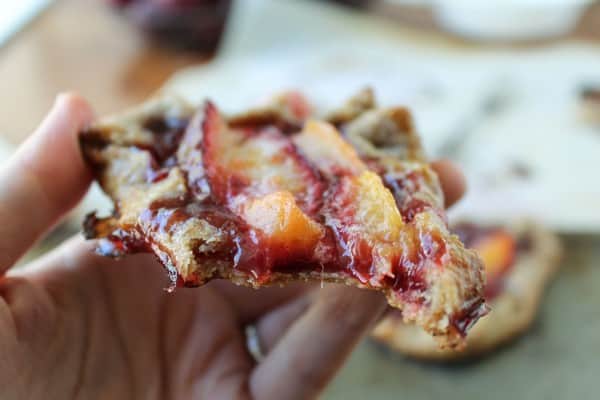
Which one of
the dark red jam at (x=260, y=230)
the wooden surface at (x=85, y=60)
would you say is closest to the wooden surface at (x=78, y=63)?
the wooden surface at (x=85, y=60)

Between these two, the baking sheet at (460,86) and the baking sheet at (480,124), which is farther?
the baking sheet at (460,86)

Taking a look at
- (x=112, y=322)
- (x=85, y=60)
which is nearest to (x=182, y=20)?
(x=85, y=60)

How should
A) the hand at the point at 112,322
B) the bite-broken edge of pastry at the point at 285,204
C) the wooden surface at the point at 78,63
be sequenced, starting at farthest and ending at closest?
the wooden surface at the point at 78,63 < the hand at the point at 112,322 < the bite-broken edge of pastry at the point at 285,204

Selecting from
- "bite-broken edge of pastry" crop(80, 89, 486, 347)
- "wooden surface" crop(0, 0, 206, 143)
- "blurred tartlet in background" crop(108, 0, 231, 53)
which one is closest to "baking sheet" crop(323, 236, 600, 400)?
"bite-broken edge of pastry" crop(80, 89, 486, 347)

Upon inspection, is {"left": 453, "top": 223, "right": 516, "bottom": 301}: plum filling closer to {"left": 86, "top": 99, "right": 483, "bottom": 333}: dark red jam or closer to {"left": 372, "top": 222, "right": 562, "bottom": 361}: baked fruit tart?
{"left": 372, "top": 222, "right": 562, "bottom": 361}: baked fruit tart

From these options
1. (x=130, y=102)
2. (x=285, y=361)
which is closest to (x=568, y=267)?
(x=285, y=361)

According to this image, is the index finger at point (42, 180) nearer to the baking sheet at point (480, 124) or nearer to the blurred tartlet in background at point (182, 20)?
the baking sheet at point (480, 124)

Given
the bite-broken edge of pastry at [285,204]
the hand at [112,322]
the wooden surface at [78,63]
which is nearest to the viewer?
the bite-broken edge of pastry at [285,204]
